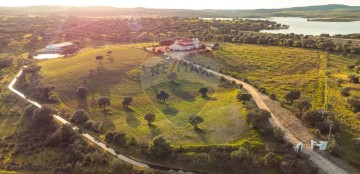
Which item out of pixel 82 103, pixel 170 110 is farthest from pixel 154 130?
pixel 82 103

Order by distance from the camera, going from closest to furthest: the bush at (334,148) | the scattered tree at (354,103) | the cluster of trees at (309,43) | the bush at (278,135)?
the bush at (334,148) < the bush at (278,135) < the scattered tree at (354,103) < the cluster of trees at (309,43)

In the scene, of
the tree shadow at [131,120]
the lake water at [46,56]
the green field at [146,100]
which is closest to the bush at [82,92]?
the green field at [146,100]

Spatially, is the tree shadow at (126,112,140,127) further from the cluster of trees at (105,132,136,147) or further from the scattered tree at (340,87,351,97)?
the scattered tree at (340,87,351,97)

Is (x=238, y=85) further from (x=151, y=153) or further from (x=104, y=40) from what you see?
(x=104, y=40)

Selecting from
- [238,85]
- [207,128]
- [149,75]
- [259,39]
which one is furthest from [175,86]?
[259,39]

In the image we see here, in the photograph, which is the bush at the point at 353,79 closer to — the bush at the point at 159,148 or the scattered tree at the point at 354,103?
the scattered tree at the point at 354,103

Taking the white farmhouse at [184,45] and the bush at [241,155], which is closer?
the bush at [241,155]

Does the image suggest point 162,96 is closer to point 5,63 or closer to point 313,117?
point 313,117
